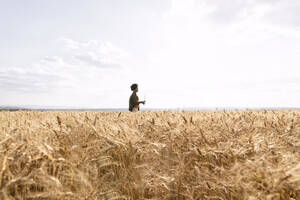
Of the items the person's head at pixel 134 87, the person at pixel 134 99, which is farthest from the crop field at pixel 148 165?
the person's head at pixel 134 87

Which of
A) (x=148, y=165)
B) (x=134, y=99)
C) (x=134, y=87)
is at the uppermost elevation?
(x=134, y=87)

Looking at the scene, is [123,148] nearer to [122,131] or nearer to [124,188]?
[122,131]

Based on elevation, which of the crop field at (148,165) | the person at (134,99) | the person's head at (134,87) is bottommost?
the crop field at (148,165)

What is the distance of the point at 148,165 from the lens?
6.98 feet

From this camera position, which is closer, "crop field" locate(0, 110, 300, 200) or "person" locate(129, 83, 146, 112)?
"crop field" locate(0, 110, 300, 200)

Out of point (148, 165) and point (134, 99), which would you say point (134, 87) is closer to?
point (134, 99)

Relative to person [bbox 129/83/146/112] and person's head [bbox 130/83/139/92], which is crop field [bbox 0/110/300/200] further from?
person's head [bbox 130/83/139/92]

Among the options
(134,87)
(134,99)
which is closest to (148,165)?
(134,99)

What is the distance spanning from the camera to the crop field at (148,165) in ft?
4.72

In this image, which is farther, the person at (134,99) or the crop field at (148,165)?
the person at (134,99)

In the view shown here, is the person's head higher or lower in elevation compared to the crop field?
higher

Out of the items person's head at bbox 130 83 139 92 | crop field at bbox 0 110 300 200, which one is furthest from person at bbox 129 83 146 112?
crop field at bbox 0 110 300 200

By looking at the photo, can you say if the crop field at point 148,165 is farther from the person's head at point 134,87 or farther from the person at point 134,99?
the person's head at point 134,87

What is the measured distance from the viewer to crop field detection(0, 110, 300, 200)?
1438 mm
